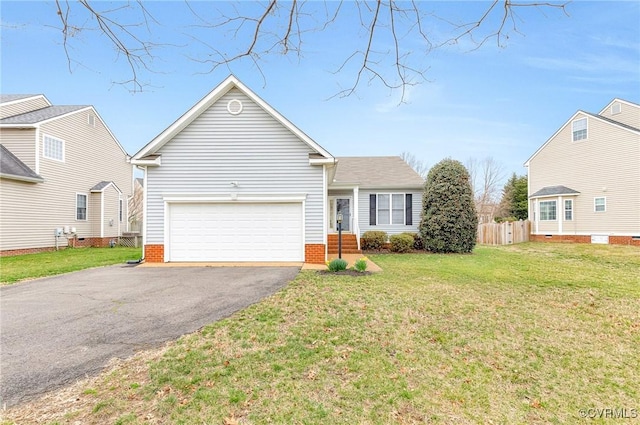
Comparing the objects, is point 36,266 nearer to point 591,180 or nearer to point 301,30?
point 301,30

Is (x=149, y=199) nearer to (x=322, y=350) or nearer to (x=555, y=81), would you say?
(x=322, y=350)

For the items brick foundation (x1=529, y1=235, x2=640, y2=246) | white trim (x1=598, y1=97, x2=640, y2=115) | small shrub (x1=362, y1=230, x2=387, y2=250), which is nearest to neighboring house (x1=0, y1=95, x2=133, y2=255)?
small shrub (x1=362, y1=230, x2=387, y2=250)

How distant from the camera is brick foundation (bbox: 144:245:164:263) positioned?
1127 centimetres

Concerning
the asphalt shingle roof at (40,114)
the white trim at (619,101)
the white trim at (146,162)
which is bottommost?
the white trim at (146,162)

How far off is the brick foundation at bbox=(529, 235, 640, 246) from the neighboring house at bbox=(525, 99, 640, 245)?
4cm

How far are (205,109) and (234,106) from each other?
3.44 feet

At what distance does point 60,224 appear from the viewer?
16641 mm

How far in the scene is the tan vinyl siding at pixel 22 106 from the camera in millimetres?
16703

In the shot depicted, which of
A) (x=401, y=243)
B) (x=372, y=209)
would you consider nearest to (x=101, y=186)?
(x=372, y=209)

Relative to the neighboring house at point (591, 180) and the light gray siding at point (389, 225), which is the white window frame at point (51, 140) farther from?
the neighboring house at point (591, 180)

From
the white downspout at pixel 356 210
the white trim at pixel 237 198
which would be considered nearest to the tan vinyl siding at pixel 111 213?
the white trim at pixel 237 198

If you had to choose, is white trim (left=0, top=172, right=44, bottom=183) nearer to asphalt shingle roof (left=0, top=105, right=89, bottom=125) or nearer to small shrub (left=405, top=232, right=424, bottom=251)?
asphalt shingle roof (left=0, top=105, right=89, bottom=125)

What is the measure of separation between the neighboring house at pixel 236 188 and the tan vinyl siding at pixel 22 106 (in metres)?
12.3

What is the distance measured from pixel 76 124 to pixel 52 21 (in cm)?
1938
